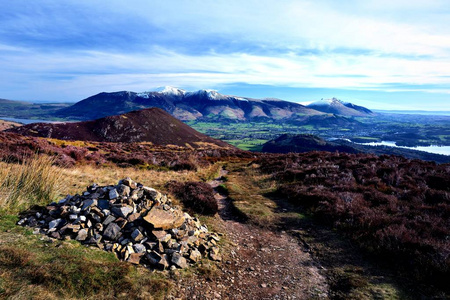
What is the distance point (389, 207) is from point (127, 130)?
74.5m

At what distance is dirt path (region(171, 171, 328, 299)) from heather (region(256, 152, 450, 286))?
290cm

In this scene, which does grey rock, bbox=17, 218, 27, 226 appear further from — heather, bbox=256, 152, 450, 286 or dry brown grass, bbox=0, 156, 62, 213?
heather, bbox=256, 152, 450, 286

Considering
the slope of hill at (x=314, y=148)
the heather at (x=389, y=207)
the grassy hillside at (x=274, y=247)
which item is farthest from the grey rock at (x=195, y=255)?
the slope of hill at (x=314, y=148)

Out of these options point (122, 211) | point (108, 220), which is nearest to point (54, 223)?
point (108, 220)

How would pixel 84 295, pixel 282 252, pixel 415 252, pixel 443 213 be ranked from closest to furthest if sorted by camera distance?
pixel 84 295 → pixel 415 252 → pixel 282 252 → pixel 443 213

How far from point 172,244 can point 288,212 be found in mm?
A: 7996

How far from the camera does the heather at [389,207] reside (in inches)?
309

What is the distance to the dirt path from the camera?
6.56 m

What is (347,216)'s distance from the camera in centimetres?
1148

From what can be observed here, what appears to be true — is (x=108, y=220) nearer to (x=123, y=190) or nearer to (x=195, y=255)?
(x=123, y=190)

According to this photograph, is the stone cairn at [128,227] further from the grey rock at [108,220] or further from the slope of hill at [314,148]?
the slope of hill at [314,148]

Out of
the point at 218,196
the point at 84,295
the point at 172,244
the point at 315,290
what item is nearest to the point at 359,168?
the point at 218,196

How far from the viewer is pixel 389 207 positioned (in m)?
12.1

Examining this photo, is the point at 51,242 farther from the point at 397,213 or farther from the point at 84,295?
the point at 397,213
